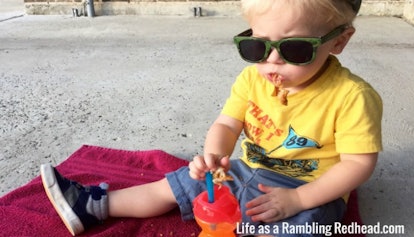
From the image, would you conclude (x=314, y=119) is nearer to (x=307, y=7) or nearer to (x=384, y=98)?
(x=307, y=7)

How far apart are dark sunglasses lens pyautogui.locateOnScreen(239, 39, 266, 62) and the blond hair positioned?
0.23 ft

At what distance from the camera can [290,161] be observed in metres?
1.34

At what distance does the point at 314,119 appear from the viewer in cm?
126

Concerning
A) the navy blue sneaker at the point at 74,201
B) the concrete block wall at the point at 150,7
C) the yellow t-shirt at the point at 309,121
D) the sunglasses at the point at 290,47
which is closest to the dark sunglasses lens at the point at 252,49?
the sunglasses at the point at 290,47

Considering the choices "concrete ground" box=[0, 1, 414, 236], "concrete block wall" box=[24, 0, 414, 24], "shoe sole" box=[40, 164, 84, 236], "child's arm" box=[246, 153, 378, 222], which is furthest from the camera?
"concrete block wall" box=[24, 0, 414, 24]

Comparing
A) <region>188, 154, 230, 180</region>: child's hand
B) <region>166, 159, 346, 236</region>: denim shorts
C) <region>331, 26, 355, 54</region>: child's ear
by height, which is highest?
<region>331, 26, 355, 54</region>: child's ear

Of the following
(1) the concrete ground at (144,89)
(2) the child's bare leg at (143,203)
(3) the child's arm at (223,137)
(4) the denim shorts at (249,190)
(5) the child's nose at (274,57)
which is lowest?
(1) the concrete ground at (144,89)

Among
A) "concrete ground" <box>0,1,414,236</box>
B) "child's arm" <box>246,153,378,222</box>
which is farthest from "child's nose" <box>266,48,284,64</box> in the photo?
"concrete ground" <box>0,1,414,236</box>

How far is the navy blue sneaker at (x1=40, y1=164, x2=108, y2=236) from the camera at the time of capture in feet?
4.32

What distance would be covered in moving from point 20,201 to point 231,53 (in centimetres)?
211

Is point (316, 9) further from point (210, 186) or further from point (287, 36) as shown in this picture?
point (210, 186)

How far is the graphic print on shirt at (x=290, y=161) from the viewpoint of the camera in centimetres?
129

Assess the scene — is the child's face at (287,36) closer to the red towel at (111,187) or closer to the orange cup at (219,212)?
the orange cup at (219,212)

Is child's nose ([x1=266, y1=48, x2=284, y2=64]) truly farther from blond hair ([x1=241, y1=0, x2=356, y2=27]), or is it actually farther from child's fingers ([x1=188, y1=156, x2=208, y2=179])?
child's fingers ([x1=188, y1=156, x2=208, y2=179])
